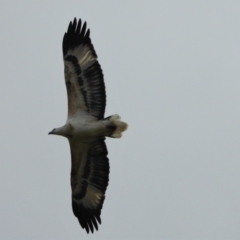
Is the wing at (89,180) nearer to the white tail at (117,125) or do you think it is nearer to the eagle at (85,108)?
the eagle at (85,108)

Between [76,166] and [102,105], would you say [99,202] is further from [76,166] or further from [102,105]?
[102,105]

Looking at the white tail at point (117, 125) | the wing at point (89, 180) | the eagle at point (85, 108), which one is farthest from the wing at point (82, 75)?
the wing at point (89, 180)

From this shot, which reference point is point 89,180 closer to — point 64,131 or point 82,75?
point 64,131

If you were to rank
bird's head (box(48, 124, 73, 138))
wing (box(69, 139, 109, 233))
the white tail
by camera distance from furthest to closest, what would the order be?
1. wing (box(69, 139, 109, 233))
2. the white tail
3. bird's head (box(48, 124, 73, 138))

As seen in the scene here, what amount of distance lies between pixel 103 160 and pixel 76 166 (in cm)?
59

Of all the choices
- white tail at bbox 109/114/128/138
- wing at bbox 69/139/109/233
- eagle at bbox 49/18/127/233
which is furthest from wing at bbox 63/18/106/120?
wing at bbox 69/139/109/233

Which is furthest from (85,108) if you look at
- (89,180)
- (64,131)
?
(89,180)

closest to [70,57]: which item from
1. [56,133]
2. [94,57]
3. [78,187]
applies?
[94,57]

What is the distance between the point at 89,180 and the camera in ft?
53.6

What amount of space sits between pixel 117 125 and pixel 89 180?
1412mm

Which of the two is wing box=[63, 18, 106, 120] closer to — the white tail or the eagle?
the eagle

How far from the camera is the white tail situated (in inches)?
622

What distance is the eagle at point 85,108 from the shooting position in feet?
51.5

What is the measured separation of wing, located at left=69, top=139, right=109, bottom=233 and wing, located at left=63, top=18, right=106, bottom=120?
2.29ft
